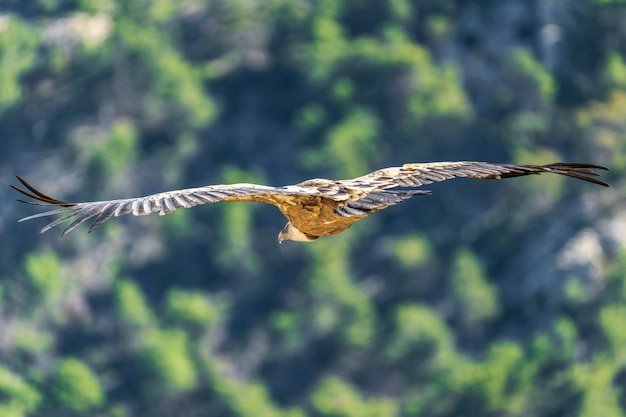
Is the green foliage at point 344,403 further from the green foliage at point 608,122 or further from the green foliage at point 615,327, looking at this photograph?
the green foliage at point 608,122

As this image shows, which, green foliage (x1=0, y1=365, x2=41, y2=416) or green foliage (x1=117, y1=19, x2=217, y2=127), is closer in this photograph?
green foliage (x1=0, y1=365, x2=41, y2=416)

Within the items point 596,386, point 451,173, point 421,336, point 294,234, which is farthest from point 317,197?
point 421,336

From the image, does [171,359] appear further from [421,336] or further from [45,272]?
[421,336]

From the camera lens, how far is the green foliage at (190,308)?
2359 inches

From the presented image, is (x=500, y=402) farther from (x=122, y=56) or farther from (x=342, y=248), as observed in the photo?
(x=122, y=56)

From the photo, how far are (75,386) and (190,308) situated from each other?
6.07 metres

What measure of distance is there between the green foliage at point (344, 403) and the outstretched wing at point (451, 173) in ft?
137

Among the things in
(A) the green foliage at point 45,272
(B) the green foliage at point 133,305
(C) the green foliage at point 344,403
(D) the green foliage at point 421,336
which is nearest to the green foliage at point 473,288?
(D) the green foliage at point 421,336

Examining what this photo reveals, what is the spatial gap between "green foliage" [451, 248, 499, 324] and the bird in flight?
4468cm

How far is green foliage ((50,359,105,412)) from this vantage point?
184 ft

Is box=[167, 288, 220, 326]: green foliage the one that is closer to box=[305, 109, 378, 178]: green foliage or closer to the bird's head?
box=[305, 109, 378, 178]: green foliage

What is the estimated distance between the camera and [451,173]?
14.4 m

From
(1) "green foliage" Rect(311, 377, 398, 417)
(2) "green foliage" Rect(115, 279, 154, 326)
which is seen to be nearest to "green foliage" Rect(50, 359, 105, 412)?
(2) "green foliage" Rect(115, 279, 154, 326)

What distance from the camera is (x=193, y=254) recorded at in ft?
200
